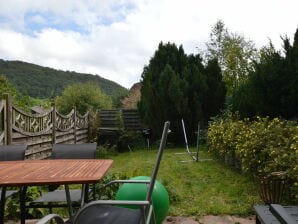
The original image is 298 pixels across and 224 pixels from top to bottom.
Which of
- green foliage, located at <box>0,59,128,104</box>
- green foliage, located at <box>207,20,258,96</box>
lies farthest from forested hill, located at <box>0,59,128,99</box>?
green foliage, located at <box>207,20,258,96</box>

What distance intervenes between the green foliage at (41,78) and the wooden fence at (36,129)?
65.3 ft

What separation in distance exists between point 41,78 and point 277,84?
30.0m

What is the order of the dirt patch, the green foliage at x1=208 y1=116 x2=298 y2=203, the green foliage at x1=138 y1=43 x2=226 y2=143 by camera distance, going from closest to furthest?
the dirt patch, the green foliage at x1=208 y1=116 x2=298 y2=203, the green foliage at x1=138 y1=43 x2=226 y2=143

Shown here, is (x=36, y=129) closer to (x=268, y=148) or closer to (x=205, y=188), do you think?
(x=205, y=188)

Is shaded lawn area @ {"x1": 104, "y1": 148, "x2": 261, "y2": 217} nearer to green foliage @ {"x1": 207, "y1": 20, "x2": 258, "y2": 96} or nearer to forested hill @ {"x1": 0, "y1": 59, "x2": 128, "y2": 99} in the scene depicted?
green foliage @ {"x1": 207, "y1": 20, "x2": 258, "y2": 96}

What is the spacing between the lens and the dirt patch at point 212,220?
13.9 feet

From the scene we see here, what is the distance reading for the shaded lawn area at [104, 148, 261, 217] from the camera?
475cm

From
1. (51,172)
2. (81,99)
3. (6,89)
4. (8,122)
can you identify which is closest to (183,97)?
(6,89)

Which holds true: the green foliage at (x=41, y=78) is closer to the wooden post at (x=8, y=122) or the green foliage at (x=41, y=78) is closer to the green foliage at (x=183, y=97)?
the green foliage at (x=183, y=97)

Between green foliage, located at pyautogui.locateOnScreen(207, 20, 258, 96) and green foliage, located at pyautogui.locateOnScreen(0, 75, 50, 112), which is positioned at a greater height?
green foliage, located at pyautogui.locateOnScreen(207, 20, 258, 96)

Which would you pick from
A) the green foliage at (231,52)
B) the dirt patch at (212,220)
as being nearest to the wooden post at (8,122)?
the dirt patch at (212,220)

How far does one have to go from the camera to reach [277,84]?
795 cm

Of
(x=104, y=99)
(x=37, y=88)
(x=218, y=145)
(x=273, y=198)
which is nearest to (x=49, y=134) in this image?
(x=218, y=145)

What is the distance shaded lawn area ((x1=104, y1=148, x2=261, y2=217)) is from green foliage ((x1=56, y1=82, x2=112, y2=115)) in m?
8.39
